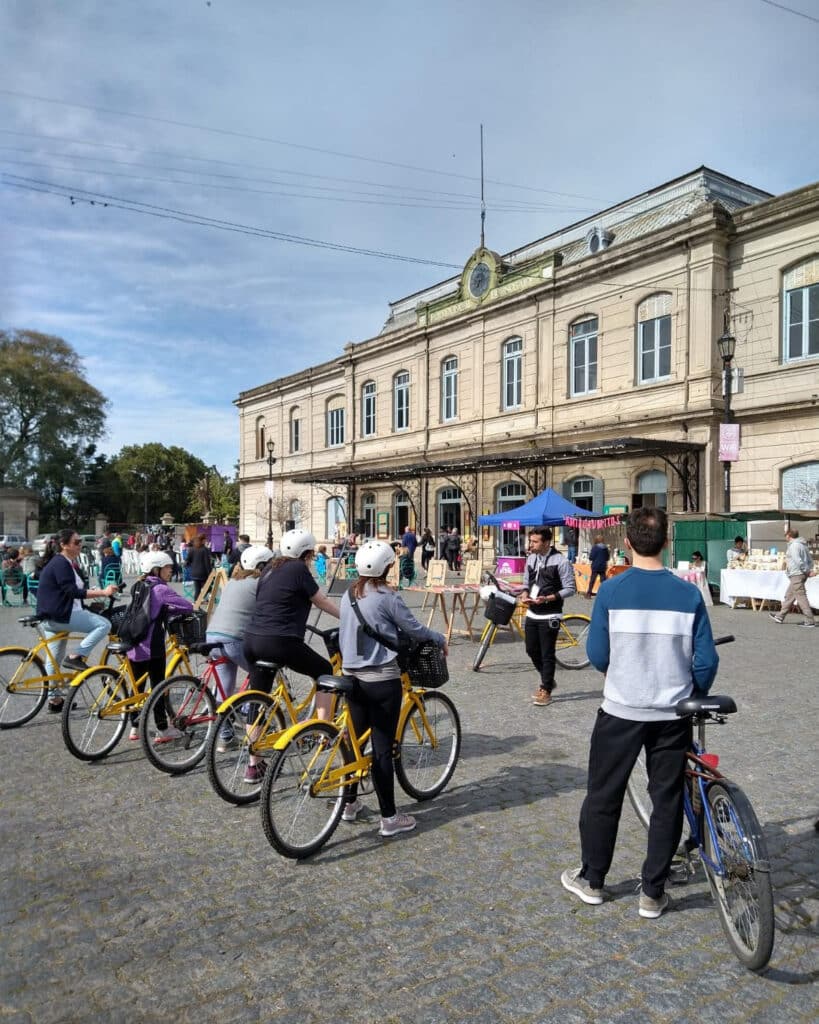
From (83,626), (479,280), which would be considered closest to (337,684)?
(83,626)

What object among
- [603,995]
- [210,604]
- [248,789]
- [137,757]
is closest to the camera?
[603,995]

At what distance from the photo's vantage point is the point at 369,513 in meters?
38.6

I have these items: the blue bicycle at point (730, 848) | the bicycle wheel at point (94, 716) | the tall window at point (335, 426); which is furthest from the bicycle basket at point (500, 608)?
the tall window at point (335, 426)

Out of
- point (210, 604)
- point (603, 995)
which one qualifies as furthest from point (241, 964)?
point (210, 604)

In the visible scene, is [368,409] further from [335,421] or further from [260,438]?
[260,438]

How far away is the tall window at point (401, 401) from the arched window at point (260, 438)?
49.5 ft

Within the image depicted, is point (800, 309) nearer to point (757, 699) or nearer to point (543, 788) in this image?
point (757, 699)

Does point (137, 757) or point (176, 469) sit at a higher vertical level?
point (176, 469)

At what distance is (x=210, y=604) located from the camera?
1352 centimetres

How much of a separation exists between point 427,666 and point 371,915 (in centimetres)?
165

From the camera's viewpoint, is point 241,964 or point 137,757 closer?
point 241,964

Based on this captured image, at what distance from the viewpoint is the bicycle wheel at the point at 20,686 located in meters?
7.38

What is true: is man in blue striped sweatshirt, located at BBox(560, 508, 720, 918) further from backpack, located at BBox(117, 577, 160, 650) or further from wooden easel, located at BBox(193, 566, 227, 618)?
wooden easel, located at BBox(193, 566, 227, 618)

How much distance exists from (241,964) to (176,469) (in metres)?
84.2
